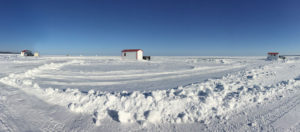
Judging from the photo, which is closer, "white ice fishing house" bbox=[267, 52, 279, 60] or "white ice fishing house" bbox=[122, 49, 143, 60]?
"white ice fishing house" bbox=[122, 49, 143, 60]

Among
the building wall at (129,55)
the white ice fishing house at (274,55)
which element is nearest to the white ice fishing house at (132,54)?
the building wall at (129,55)

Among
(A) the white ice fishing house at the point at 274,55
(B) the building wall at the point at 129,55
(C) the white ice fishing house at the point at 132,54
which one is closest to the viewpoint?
(C) the white ice fishing house at the point at 132,54

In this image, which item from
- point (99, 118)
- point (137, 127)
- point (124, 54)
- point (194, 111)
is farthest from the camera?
point (124, 54)

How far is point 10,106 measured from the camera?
4156 mm

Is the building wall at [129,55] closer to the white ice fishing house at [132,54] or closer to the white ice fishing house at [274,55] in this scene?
the white ice fishing house at [132,54]

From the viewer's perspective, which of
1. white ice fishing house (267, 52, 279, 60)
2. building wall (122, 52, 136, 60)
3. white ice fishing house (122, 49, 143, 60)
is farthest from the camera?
white ice fishing house (267, 52, 279, 60)

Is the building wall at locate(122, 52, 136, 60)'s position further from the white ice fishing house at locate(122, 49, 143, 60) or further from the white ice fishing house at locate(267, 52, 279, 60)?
the white ice fishing house at locate(267, 52, 279, 60)

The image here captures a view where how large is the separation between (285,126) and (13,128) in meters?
6.02

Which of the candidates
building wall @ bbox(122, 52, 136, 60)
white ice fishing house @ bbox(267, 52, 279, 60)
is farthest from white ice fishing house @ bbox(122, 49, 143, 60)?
white ice fishing house @ bbox(267, 52, 279, 60)

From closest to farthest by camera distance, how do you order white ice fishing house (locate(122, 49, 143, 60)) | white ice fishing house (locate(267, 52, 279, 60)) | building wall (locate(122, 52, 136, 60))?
white ice fishing house (locate(122, 49, 143, 60)) < building wall (locate(122, 52, 136, 60)) < white ice fishing house (locate(267, 52, 279, 60))

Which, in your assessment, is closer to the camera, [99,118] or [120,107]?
[99,118]

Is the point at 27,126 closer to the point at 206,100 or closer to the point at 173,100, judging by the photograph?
the point at 173,100

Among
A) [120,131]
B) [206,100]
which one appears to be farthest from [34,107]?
[206,100]

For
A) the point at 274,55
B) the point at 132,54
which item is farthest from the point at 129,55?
the point at 274,55
